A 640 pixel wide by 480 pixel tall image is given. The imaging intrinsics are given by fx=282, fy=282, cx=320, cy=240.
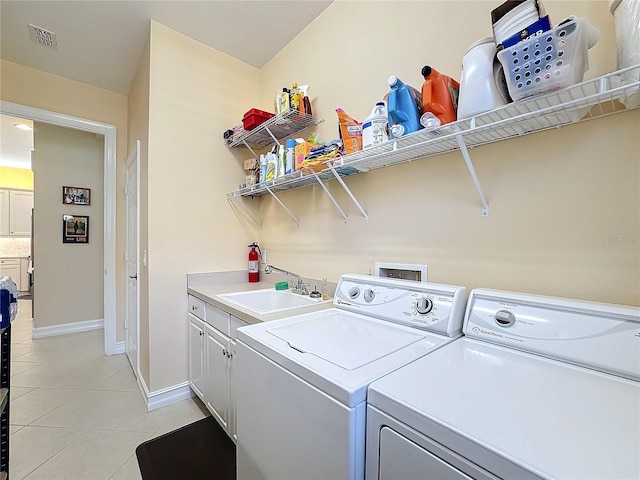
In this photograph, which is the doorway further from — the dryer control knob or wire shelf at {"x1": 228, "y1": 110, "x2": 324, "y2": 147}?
the dryer control knob

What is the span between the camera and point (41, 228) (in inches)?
139

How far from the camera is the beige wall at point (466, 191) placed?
2.97 feet

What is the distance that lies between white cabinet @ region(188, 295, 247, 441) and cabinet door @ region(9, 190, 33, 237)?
22.1 ft

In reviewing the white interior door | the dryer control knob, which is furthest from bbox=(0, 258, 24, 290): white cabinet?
the dryer control knob

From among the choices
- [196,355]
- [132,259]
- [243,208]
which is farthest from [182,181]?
[196,355]

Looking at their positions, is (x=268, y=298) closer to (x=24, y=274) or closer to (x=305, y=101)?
(x=305, y=101)

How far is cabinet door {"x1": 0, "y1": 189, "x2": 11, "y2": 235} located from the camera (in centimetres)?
580

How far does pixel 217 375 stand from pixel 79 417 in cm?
113

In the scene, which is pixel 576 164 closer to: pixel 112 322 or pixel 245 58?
pixel 245 58

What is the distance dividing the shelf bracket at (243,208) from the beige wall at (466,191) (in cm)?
66

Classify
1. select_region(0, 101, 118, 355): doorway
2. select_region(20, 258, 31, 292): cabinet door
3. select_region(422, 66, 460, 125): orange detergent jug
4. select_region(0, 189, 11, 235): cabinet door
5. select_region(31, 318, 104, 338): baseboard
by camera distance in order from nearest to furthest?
select_region(422, 66, 460, 125): orange detergent jug → select_region(0, 101, 118, 355): doorway → select_region(31, 318, 104, 338): baseboard → select_region(0, 189, 11, 235): cabinet door → select_region(20, 258, 31, 292): cabinet door

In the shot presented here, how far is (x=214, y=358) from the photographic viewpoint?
177 centimetres

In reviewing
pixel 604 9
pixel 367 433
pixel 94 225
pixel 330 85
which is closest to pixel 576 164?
pixel 604 9

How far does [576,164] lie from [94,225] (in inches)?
195
